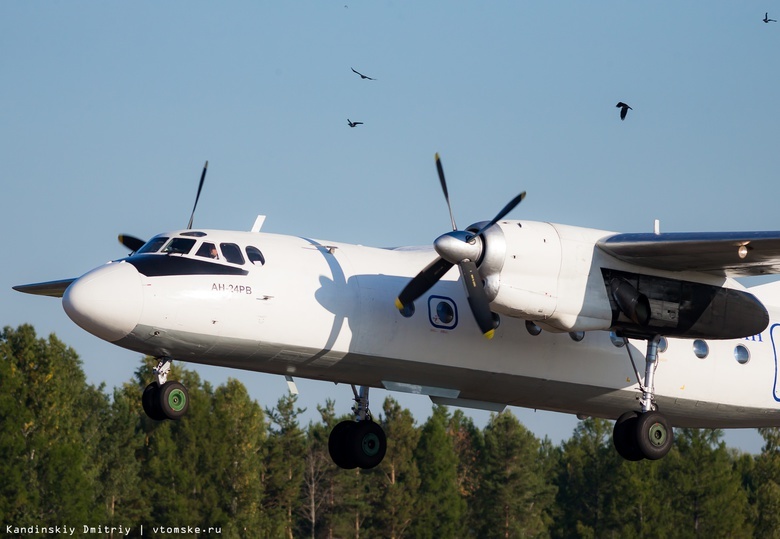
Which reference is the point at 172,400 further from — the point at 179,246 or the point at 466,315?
the point at 466,315

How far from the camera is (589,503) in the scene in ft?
233

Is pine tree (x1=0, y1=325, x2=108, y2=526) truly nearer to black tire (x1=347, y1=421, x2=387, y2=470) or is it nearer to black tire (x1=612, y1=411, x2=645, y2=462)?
black tire (x1=347, y1=421, x2=387, y2=470)

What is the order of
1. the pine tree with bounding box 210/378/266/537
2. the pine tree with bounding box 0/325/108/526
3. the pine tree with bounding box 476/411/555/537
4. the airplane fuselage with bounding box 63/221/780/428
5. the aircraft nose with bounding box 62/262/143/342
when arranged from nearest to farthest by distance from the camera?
the aircraft nose with bounding box 62/262/143/342 → the airplane fuselage with bounding box 63/221/780/428 → the pine tree with bounding box 0/325/108/526 → the pine tree with bounding box 210/378/266/537 → the pine tree with bounding box 476/411/555/537

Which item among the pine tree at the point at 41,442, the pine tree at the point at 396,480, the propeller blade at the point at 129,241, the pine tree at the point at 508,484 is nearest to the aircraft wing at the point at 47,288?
the propeller blade at the point at 129,241

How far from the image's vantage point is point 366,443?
21.6m

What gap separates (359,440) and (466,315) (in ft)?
10.4

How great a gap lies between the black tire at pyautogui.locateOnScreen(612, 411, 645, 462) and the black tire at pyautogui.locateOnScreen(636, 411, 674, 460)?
0.08 m

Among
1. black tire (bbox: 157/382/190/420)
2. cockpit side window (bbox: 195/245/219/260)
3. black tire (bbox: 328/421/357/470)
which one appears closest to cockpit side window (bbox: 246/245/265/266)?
cockpit side window (bbox: 195/245/219/260)

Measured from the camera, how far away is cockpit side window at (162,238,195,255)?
18453 millimetres

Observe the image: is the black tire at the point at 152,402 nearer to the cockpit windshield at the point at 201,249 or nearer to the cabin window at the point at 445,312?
the cockpit windshield at the point at 201,249

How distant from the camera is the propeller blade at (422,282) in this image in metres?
19.4

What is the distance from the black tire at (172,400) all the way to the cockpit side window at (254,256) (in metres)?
2.15

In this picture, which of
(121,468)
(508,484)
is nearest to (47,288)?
(121,468)

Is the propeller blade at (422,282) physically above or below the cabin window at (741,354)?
above
